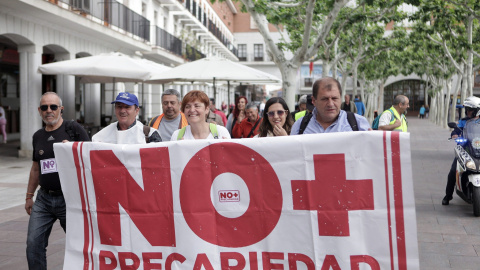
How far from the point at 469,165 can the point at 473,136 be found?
476 millimetres

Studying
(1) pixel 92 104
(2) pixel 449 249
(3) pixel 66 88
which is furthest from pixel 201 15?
(2) pixel 449 249

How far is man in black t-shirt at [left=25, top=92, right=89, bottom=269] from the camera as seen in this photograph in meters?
4.74

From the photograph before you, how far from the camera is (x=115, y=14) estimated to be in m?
23.2

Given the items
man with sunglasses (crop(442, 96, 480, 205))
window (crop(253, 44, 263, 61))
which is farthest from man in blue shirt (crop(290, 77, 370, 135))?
window (crop(253, 44, 263, 61))

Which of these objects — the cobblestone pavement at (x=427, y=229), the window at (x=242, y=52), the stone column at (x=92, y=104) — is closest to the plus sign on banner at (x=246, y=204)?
the cobblestone pavement at (x=427, y=229)

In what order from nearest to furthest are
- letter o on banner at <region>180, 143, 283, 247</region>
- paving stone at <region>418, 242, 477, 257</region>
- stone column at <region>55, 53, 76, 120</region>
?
letter o on banner at <region>180, 143, 283, 247</region>, paving stone at <region>418, 242, 477, 257</region>, stone column at <region>55, 53, 76, 120</region>

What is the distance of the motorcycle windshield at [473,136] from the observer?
8.67m

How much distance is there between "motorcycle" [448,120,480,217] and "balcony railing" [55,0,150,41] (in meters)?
12.4

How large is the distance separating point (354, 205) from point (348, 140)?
0.40 meters

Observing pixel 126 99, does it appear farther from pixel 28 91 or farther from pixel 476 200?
pixel 28 91

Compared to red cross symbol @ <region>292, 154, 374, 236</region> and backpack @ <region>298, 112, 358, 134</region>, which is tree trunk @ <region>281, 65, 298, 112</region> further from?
red cross symbol @ <region>292, 154, 374, 236</region>

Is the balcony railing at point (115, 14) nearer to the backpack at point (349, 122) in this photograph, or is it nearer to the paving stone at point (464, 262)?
the paving stone at point (464, 262)

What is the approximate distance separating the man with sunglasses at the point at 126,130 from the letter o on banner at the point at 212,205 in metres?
0.93

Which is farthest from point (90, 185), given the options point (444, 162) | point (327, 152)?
point (444, 162)
